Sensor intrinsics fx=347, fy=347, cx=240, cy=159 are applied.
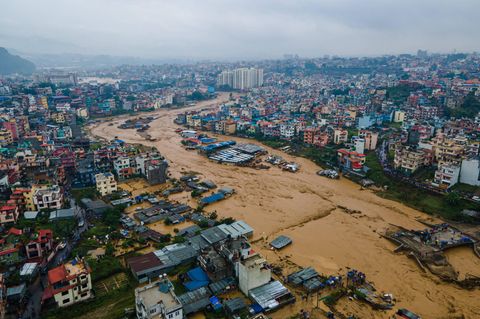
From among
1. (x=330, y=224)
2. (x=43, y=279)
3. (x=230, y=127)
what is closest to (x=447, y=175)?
(x=330, y=224)

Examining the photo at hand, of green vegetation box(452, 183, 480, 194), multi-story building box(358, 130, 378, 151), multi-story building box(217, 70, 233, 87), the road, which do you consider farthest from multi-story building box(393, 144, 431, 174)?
multi-story building box(217, 70, 233, 87)

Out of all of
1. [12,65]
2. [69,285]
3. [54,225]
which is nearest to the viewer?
[69,285]

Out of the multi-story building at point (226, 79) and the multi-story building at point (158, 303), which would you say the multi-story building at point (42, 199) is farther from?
the multi-story building at point (226, 79)

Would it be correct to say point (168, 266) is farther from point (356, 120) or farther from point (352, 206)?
point (356, 120)

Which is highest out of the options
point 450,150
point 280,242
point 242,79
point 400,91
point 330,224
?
point 242,79

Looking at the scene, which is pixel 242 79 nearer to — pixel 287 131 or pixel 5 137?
pixel 287 131

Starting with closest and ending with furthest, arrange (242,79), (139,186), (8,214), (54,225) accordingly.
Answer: (54,225) → (8,214) → (139,186) → (242,79)

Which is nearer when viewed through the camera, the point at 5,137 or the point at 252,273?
the point at 252,273

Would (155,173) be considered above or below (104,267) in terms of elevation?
above
